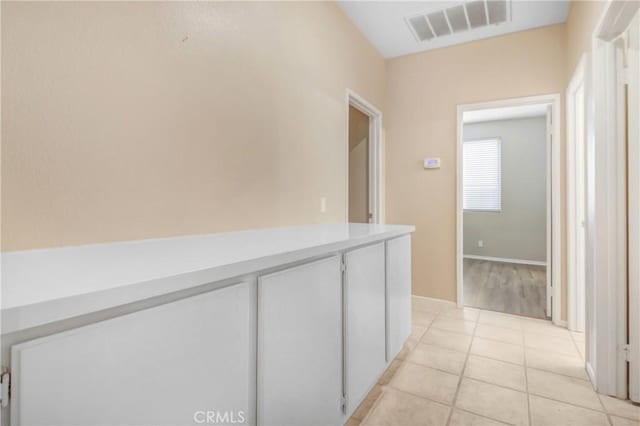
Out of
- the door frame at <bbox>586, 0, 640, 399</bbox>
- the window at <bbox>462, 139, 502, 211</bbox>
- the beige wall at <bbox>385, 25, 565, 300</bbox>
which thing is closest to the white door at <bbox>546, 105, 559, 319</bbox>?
the beige wall at <bbox>385, 25, 565, 300</bbox>

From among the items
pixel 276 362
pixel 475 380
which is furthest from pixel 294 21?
pixel 475 380

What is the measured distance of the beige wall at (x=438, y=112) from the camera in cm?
302

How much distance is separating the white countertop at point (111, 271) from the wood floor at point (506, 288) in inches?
119

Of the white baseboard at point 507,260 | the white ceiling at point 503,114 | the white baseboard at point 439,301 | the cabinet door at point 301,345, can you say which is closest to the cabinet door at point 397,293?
the cabinet door at point 301,345

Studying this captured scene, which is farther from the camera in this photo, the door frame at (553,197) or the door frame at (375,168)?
the door frame at (375,168)

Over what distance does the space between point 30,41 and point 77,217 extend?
1.87 feet

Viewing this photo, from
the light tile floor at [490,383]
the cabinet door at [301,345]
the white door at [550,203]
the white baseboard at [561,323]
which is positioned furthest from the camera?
the white door at [550,203]

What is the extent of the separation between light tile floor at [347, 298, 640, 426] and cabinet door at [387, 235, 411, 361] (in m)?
0.23

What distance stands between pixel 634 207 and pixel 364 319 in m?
1.62

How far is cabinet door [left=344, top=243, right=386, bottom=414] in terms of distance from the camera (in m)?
1.41

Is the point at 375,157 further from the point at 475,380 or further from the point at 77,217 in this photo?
the point at 77,217

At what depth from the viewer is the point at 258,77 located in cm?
180

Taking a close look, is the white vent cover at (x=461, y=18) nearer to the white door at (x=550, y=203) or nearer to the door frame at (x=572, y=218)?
the door frame at (x=572, y=218)

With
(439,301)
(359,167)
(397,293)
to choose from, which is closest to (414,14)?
(359,167)
